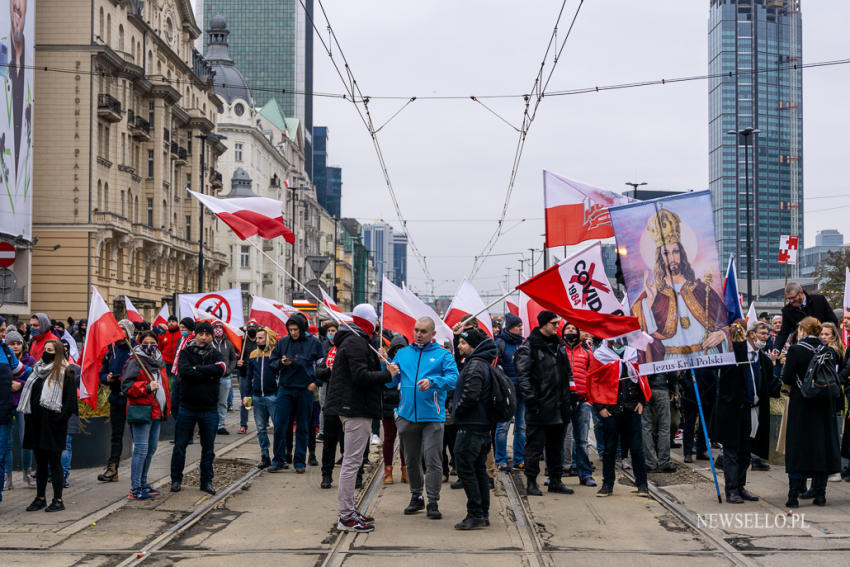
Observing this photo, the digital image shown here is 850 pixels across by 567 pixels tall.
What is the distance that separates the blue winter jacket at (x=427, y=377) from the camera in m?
9.77

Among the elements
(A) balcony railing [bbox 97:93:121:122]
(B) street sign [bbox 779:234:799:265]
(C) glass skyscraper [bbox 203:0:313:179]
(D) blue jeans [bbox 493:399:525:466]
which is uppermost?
(C) glass skyscraper [bbox 203:0:313:179]

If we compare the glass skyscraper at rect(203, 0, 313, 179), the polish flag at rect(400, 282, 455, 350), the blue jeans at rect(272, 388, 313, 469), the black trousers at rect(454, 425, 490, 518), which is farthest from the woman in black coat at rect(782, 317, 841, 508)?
the glass skyscraper at rect(203, 0, 313, 179)

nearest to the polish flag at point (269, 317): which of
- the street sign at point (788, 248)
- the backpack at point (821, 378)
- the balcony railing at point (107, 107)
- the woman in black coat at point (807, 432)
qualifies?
the woman in black coat at point (807, 432)

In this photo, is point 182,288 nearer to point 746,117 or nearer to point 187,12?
point 187,12

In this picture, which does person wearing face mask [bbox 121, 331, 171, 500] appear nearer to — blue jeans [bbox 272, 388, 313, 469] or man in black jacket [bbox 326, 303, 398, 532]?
blue jeans [bbox 272, 388, 313, 469]

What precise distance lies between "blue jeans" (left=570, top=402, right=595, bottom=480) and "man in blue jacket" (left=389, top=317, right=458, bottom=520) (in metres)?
2.74

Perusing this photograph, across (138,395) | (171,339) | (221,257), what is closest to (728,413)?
(138,395)

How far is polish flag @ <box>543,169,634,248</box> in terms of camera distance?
14.4 meters

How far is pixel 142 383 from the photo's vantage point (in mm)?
10961

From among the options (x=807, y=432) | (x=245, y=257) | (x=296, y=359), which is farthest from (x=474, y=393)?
(x=245, y=257)

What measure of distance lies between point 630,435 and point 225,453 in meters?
6.23

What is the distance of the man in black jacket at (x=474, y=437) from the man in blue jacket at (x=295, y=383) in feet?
11.7

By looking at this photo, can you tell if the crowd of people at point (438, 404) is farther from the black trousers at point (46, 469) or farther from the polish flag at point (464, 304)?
the polish flag at point (464, 304)

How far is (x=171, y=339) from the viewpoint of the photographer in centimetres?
1733
